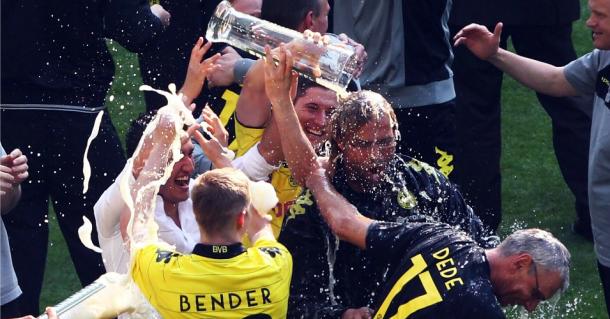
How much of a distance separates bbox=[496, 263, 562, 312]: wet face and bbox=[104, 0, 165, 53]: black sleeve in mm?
2242

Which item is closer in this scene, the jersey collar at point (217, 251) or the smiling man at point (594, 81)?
the jersey collar at point (217, 251)

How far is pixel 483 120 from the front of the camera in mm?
7047

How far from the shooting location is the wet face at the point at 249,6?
19.0ft

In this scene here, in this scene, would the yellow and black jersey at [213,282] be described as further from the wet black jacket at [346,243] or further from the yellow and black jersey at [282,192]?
the yellow and black jersey at [282,192]

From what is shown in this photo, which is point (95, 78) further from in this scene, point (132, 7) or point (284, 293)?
point (284, 293)

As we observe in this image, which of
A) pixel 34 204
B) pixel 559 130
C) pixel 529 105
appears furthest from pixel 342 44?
pixel 529 105

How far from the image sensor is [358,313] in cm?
450

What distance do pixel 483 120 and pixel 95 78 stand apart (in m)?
2.18

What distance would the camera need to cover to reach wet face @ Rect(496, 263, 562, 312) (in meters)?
4.19

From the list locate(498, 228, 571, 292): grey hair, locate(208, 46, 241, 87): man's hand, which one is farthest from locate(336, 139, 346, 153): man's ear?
locate(208, 46, 241, 87): man's hand

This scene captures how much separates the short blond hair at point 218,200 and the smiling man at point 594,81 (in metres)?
1.77

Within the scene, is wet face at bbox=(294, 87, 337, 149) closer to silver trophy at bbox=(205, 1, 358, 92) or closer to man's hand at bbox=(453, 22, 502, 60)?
silver trophy at bbox=(205, 1, 358, 92)

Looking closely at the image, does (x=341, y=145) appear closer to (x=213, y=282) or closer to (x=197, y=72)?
(x=213, y=282)

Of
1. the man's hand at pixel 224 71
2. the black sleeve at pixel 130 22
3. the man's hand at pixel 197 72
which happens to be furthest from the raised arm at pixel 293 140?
the black sleeve at pixel 130 22
